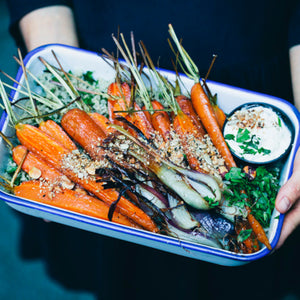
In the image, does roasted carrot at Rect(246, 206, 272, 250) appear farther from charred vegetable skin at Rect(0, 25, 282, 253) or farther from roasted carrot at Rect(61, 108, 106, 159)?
roasted carrot at Rect(61, 108, 106, 159)

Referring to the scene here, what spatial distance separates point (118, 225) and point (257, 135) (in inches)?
25.1

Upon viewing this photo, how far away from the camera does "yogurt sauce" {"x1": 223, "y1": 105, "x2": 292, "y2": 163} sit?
115 cm

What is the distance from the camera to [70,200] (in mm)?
1105

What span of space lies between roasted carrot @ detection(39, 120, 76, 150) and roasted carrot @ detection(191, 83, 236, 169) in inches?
21.4

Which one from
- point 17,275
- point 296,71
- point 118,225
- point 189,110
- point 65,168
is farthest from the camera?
point 17,275

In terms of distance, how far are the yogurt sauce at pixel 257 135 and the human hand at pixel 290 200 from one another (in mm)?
89

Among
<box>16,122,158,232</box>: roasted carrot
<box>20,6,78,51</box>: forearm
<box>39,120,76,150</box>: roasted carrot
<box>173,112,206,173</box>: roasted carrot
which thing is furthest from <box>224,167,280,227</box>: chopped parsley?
<box>20,6,78,51</box>: forearm

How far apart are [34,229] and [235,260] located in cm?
125

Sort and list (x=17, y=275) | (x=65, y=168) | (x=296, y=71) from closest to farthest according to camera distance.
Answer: (x=65, y=168) < (x=296, y=71) < (x=17, y=275)

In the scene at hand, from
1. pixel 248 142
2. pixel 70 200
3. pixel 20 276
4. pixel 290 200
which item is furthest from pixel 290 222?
pixel 20 276

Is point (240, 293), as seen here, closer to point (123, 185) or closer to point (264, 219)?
point (264, 219)

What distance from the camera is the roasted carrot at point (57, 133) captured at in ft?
3.99

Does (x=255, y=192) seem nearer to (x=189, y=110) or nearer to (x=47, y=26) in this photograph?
(x=189, y=110)

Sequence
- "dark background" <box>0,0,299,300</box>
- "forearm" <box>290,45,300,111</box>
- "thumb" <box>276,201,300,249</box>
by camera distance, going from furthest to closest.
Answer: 1. "dark background" <box>0,0,299,300</box>
2. "forearm" <box>290,45,300,111</box>
3. "thumb" <box>276,201,300,249</box>
